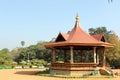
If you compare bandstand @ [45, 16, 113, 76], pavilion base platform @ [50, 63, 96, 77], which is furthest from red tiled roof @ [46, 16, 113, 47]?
pavilion base platform @ [50, 63, 96, 77]

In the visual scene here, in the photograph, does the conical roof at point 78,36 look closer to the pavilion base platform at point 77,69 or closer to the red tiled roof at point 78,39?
the red tiled roof at point 78,39

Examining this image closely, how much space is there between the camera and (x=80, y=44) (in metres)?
25.7

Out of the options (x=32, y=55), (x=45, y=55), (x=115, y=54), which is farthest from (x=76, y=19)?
(x=32, y=55)

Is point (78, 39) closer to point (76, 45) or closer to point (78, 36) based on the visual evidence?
point (78, 36)

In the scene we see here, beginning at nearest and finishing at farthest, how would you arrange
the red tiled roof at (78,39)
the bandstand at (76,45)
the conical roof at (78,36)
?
the bandstand at (76,45), the red tiled roof at (78,39), the conical roof at (78,36)

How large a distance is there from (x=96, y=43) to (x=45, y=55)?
149ft

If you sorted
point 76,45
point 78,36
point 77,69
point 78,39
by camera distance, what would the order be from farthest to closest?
point 78,36 → point 78,39 → point 76,45 → point 77,69

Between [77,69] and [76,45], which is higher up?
[76,45]

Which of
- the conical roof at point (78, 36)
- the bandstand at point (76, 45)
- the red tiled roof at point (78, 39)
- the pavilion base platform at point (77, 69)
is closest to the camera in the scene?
the pavilion base platform at point (77, 69)

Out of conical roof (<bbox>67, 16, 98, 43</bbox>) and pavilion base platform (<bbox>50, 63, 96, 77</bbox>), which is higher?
conical roof (<bbox>67, 16, 98, 43</bbox>)

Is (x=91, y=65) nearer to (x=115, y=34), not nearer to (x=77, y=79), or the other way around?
(x=77, y=79)

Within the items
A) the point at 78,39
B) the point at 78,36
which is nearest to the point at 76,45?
the point at 78,39

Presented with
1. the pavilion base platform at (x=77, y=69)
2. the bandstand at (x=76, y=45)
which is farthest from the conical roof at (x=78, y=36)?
the pavilion base platform at (x=77, y=69)

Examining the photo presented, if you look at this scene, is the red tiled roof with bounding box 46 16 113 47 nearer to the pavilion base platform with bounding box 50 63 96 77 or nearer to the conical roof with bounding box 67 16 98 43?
the conical roof with bounding box 67 16 98 43
